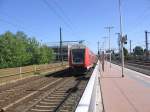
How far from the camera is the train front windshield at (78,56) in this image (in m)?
39.0

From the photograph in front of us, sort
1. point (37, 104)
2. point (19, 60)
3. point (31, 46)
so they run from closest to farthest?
point (37, 104) < point (19, 60) < point (31, 46)

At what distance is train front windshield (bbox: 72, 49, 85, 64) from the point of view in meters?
39.0

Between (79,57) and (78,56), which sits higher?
(78,56)

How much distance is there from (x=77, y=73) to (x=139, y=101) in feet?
93.6

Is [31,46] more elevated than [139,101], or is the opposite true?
[31,46]

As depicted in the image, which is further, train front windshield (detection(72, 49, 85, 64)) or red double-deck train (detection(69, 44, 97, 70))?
train front windshield (detection(72, 49, 85, 64))

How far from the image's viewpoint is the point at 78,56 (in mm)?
39375

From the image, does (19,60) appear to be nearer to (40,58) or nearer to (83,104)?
(40,58)

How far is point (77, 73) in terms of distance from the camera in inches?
1650

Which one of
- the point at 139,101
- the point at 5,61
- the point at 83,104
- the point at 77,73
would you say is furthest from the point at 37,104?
the point at 5,61

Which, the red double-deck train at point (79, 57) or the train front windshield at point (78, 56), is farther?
the train front windshield at point (78, 56)

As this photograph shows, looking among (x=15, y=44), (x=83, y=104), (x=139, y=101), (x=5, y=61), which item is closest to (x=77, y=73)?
(x=5, y=61)

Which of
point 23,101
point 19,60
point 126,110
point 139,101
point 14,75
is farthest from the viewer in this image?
point 19,60

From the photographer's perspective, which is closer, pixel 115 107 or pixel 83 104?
pixel 83 104
